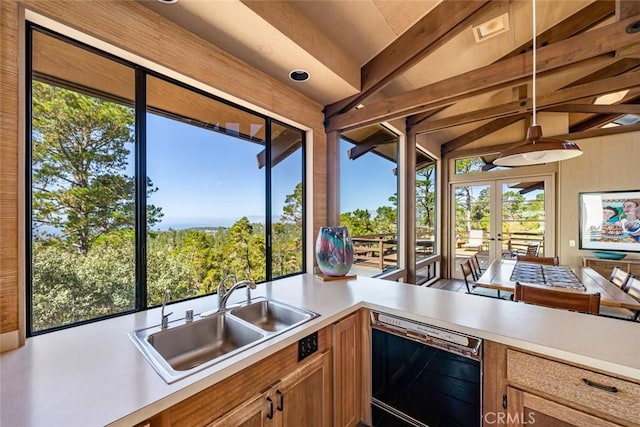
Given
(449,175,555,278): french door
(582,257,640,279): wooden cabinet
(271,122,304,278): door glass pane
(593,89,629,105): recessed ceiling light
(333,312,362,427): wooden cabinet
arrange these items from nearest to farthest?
1. (333,312,362,427): wooden cabinet
2. (271,122,304,278): door glass pane
3. (582,257,640,279): wooden cabinet
4. (593,89,629,105): recessed ceiling light
5. (449,175,555,278): french door

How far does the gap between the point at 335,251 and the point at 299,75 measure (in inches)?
57.9

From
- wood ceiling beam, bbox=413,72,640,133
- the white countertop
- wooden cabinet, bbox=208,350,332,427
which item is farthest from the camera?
wood ceiling beam, bbox=413,72,640,133

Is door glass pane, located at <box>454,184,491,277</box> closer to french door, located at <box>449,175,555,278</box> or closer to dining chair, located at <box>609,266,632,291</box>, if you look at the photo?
french door, located at <box>449,175,555,278</box>

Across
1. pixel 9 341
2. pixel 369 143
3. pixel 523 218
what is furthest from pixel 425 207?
pixel 9 341

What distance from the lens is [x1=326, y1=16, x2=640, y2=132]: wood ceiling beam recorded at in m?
1.64

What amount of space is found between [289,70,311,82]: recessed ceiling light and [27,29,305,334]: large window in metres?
0.50

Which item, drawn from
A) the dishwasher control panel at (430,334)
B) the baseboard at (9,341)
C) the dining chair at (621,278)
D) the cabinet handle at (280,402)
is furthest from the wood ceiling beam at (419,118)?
the baseboard at (9,341)

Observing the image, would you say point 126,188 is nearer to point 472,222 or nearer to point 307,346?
point 307,346

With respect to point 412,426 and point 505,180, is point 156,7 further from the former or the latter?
point 505,180

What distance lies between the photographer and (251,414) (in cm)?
103

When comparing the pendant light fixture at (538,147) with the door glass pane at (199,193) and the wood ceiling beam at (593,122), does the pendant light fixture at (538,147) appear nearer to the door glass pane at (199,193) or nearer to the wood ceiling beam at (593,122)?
the door glass pane at (199,193)

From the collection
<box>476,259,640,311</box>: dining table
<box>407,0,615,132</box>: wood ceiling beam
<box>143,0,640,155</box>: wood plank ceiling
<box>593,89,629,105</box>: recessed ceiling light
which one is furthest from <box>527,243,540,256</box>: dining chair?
<box>407,0,615,132</box>: wood ceiling beam

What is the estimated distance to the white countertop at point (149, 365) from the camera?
750 mm

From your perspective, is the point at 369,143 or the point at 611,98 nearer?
the point at 369,143
